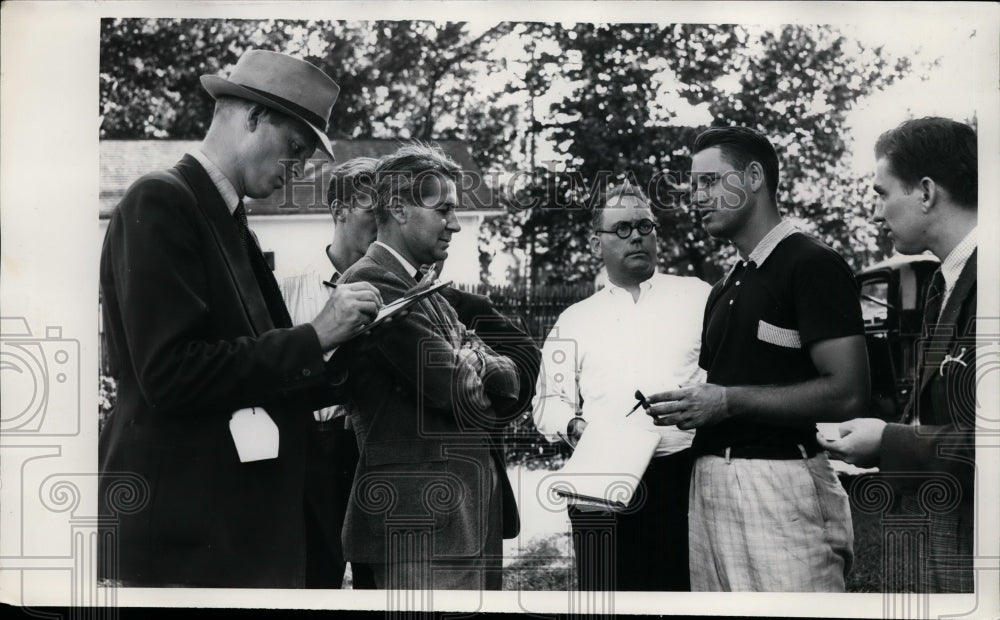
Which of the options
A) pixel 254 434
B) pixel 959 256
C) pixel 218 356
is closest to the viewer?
pixel 218 356

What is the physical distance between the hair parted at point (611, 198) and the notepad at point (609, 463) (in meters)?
0.79

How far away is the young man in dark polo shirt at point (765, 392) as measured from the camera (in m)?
3.38

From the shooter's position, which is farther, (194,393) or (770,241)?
(770,241)

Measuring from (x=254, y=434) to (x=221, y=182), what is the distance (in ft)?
3.13

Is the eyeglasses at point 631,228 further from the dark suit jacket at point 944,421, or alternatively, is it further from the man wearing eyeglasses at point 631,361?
the dark suit jacket at point 944,421

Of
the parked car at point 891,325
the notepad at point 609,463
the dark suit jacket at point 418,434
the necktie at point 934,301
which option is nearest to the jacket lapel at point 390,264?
the dark suit jacket at point 418,434

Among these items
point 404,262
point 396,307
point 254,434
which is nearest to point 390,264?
point 404,262

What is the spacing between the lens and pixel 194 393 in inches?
128

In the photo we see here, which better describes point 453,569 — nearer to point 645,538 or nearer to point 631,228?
point 645,538

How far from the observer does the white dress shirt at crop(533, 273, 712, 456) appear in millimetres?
3498

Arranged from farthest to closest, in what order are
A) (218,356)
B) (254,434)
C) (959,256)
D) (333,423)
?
(959,256), (333,423), (254,434), (218,356)

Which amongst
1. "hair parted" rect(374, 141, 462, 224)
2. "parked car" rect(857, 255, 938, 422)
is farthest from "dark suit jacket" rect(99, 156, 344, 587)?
"parked car" rect(857, 255, 938, 422)

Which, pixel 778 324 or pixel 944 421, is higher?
pixel 778 324

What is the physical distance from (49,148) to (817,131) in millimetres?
3060
